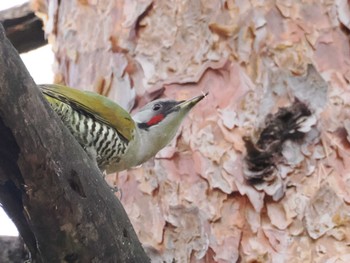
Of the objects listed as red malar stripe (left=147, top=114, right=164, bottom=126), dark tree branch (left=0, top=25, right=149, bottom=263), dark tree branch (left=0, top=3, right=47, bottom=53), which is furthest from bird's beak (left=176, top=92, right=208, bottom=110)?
dark tree branch (left=0, top=3, right=47, bottom=53)

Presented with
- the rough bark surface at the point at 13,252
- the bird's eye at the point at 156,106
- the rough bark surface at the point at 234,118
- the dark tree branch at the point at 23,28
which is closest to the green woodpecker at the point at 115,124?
the bird's eye at the point at 156,106

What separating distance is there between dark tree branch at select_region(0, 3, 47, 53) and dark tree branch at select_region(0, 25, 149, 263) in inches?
87.8

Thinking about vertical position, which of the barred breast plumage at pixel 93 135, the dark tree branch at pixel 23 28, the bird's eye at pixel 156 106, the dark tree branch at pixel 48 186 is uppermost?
the dark tree branch at pixel 23 28

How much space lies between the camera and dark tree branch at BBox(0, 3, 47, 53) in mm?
4395

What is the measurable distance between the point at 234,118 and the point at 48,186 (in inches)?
51.6

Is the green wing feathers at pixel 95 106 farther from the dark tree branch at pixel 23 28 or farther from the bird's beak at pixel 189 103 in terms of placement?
the dark tree branch at pixel 23 28

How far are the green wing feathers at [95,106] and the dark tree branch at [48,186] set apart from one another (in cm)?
71

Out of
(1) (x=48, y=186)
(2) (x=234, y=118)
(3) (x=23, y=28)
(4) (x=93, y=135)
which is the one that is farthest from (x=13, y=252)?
(3) (x=23, y=28)

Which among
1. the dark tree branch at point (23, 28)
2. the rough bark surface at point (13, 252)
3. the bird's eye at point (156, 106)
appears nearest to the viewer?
the rough bark surface at point (13, 252)

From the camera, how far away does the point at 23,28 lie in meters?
4.54

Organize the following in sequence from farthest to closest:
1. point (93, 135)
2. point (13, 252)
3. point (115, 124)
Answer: point (115, 124)
point (93, 135)
point (13, 252)

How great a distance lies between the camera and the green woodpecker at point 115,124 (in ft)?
10.1

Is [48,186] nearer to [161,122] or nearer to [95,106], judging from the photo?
[95,106]

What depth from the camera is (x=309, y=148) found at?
321 centimetres
